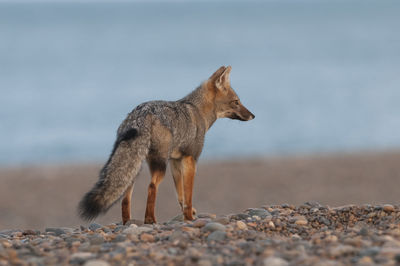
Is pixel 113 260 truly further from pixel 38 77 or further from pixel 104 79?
pixel 38 77

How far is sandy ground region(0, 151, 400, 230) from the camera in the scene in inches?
719

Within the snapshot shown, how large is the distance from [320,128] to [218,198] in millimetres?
16690

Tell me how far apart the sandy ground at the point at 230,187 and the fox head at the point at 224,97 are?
5.99 meters

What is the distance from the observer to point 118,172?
884 centimetres

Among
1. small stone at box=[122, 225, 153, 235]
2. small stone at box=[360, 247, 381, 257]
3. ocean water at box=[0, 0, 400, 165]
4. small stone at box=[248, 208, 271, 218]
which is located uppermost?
ocean water at box=[0, 0, 400, 165]

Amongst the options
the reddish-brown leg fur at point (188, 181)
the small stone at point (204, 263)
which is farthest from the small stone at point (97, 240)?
the reddish-brown leg fur at point (188, 181)

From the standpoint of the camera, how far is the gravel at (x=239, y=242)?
6426 mm

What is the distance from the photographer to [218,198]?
1900 centimetres

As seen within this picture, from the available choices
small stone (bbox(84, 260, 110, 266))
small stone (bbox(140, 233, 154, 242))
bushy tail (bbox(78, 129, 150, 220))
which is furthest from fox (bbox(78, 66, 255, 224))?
small stone (bbox(84, 260, 110, 266))

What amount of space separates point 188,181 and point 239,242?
292 centimetres

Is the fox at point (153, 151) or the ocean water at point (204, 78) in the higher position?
the ocean water at point (204, 78)

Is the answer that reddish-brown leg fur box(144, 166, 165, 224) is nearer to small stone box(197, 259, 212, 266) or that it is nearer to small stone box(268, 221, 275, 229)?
small stone box(268, 221, 275, 229)

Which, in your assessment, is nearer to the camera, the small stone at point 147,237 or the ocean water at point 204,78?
the small stone at point 147,237

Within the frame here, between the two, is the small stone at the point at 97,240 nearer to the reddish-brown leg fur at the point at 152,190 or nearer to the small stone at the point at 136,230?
the small stone at the point at 136,230
